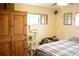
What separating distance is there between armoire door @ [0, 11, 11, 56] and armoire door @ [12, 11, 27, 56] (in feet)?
0.33

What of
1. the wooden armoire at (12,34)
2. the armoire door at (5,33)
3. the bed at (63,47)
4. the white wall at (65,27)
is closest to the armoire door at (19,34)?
the wooden armoire at (12,34)

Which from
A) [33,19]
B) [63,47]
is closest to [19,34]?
[33,19]

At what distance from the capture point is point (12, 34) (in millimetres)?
1603

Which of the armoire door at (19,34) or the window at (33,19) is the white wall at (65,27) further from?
the armoire door at (19,34)

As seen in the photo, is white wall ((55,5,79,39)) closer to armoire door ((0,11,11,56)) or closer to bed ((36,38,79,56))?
bed ((36,38,79,56))

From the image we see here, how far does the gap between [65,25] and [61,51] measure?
336mm

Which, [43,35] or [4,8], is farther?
[4,8]

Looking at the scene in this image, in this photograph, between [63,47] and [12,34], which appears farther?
[12,34]

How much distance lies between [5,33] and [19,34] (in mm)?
255

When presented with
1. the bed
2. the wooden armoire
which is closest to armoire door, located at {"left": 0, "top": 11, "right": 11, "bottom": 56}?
the wooden armoire

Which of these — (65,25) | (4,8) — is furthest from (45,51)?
(4,8)

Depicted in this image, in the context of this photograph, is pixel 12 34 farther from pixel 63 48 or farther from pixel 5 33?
pixel 63 48

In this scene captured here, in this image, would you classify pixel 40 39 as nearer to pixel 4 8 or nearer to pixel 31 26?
pixel 31 26

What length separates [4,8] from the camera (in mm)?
1482
